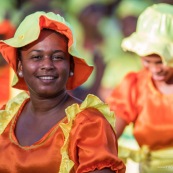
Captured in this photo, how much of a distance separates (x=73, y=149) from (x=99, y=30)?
276 cm

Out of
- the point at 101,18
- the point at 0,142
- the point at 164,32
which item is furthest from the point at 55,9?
the point at 0,142

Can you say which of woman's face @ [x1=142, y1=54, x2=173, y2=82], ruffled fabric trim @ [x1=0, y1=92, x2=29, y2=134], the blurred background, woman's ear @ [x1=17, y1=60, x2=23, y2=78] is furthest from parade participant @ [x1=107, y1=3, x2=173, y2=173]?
woman's ear @ [x1=17, y1=60, x2=23, y2=78]

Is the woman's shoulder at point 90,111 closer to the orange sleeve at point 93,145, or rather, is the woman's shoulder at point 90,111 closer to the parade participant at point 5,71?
the orange sleeve at point 93,145

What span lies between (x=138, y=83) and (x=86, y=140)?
174 centimetres

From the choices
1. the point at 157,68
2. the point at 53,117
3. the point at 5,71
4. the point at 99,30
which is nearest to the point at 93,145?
the point at 53,117

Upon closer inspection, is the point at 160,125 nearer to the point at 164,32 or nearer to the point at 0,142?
the point at 164,32

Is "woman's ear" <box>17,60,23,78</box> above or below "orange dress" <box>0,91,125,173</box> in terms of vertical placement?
above

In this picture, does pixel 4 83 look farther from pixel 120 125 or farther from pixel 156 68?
pixel 156 68

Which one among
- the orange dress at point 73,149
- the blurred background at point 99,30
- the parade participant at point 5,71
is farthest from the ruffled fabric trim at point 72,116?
the parade participant at point 5,71

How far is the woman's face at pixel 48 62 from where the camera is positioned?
99.4 inches

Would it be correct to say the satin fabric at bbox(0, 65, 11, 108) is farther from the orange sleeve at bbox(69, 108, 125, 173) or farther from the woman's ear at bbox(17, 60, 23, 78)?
the orange sleeve at bbox(69, 108, 125, 173)

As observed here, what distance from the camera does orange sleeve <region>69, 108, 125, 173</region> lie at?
238cm

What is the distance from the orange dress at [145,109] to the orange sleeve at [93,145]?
1546 mm

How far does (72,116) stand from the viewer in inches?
97.5
